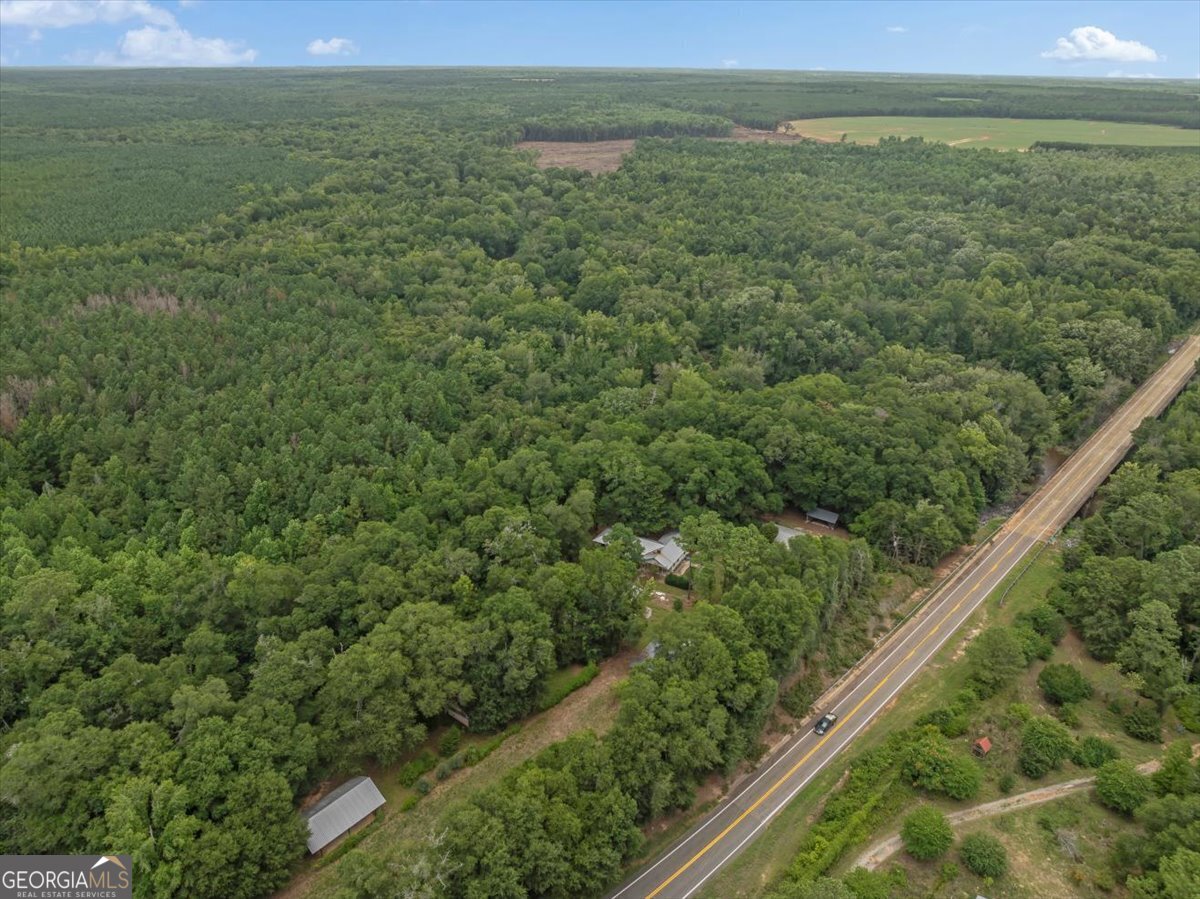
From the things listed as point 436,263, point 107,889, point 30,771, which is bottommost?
point 107,889

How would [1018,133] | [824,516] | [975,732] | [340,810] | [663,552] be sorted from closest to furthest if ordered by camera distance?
[340,810]
[975,732]
[663,552]
[824,516]
[1018,133]

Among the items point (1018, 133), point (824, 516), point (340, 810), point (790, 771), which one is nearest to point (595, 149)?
point (1018, 133)

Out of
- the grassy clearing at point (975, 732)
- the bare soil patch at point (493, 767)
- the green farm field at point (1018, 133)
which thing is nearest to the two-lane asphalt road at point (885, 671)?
the grassy clearing at point (975, 732)

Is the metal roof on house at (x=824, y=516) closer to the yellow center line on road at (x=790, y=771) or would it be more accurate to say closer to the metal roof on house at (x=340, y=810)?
the yellow center line on road at (x=790, y=771)

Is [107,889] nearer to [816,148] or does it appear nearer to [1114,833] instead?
[1114,833]

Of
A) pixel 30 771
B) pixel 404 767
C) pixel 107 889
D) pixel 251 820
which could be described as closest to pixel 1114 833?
pixel 404 767

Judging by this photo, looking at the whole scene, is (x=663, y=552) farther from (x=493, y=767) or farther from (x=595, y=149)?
(x=595, y=149)

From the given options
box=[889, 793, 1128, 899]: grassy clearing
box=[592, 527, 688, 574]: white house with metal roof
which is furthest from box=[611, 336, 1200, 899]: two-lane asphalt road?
box=[592, 527, 688, 574]: white house with metal roof
